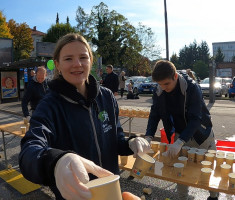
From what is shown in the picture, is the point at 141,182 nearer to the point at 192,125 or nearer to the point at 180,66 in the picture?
the point at 192,125

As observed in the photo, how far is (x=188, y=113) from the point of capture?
269 cm

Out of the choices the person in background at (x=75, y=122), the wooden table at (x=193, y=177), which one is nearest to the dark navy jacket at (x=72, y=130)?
the person in background at (x=75, y=122)

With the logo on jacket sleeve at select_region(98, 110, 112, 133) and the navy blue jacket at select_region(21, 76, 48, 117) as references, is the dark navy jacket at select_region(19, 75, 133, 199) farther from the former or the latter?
the navy blue jacket at select_region(21, 76, 48, 117)

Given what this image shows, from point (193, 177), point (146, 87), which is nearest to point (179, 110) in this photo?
point (193, 177)

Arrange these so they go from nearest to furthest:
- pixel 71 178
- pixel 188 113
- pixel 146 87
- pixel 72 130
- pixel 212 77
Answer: pixel 71 178 < pixel 72 130 < pixel 188 113 < pixel 212 77 < pixel 146 87

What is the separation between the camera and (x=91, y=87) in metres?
1.48

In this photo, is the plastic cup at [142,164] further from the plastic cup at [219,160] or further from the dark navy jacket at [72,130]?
the plastic cup at [219,160]

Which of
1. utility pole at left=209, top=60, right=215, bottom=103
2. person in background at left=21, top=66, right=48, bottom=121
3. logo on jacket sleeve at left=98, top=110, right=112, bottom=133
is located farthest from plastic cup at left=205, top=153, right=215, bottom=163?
utility pole at left=209, top=60, right=215, bottom=103

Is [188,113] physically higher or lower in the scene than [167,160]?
higher

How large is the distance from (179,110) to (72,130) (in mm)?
1782

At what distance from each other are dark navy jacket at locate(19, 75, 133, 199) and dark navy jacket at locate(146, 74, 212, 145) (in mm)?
1228

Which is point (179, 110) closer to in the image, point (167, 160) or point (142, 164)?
point (167, 160)

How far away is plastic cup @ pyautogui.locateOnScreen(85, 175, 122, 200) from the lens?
790 millimetres

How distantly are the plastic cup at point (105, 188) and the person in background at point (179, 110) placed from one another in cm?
162
